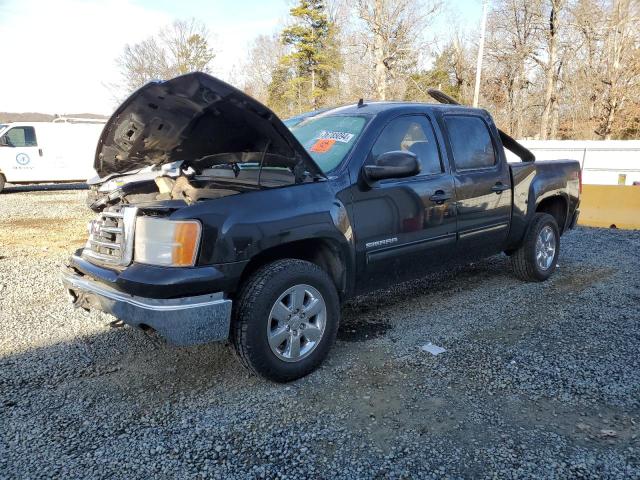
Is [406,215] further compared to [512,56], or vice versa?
[512,56]

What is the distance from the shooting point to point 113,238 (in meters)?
3.41

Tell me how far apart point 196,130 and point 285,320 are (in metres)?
1.40

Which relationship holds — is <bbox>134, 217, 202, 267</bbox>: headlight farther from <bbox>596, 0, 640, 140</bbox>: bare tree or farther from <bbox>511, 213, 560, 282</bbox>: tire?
<bbox>596, 0, 640, 140</bbox>: bare tree

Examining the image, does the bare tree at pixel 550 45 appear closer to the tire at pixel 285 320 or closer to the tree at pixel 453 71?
the tree at pixel 453 71

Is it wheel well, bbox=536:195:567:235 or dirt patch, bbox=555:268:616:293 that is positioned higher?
wheel well, bbox=536:195:567:235

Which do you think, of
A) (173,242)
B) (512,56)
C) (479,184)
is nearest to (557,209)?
(479,184)

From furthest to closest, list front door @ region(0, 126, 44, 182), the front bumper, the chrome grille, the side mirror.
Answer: front door @ region(0, 126, 44, 182)
the side mirror
the chrome grille
the front bumper

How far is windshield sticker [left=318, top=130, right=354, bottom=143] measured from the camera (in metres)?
3.95

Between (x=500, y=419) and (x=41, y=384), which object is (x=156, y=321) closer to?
(x=41, y=384)

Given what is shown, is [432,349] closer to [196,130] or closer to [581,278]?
[196,130]

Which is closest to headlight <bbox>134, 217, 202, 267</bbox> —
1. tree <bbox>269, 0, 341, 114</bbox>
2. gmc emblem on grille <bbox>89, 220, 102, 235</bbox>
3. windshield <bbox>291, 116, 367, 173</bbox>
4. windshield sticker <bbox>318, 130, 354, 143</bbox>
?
gmc emblem on grille <bbox>89, 220, 102, 235</bbox>

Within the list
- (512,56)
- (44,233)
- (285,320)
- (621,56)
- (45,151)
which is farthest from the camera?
(512,56)

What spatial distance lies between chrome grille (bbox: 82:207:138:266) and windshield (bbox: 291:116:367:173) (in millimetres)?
1394

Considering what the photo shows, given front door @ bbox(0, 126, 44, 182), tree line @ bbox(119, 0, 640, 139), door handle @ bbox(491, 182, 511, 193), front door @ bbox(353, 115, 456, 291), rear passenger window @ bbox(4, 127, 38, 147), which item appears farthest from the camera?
tree line @ bbox(119, 0, 640, 139)
